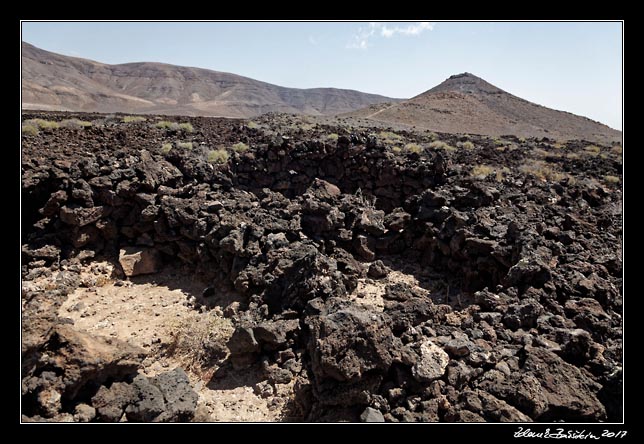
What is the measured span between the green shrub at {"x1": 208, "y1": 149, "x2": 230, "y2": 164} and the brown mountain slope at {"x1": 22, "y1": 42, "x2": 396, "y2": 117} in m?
54.1

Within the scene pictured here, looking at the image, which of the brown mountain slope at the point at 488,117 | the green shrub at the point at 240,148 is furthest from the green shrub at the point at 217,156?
the brown mountain slope at the point at 488,117

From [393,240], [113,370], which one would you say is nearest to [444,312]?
[393,240]

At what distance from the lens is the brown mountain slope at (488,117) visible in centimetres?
3953

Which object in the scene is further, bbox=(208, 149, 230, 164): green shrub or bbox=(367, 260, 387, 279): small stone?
bbox=(208, 149, 230, 164): green shrub

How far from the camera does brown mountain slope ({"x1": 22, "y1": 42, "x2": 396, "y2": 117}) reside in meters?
62.6

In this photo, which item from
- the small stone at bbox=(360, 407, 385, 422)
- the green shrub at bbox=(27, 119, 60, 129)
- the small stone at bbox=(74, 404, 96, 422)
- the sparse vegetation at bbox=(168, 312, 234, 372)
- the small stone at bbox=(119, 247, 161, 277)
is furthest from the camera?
the green shrub at bbox=(27, 119, 60, 129)

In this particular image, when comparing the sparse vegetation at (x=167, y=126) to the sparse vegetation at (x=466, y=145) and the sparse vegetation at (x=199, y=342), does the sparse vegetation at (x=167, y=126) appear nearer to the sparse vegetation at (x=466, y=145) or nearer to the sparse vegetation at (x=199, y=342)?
the sparse vegetation at (x=199, y=342)

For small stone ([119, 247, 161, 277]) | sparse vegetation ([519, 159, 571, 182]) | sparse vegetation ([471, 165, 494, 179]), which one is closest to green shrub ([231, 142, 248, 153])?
small stone ([119, 247, 161, 277])

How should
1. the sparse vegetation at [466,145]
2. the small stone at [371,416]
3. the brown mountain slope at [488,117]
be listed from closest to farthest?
the small stone at [371,416], the sparse vegetation at [466,145], the brown mountain slope at [488,117]

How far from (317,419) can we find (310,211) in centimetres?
567

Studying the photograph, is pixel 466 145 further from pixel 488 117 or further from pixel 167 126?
pixel 488 117

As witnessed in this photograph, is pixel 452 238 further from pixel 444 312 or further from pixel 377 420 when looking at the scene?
pixel 377 420

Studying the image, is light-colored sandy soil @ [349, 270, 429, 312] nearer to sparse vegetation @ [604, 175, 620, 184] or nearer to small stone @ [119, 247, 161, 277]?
small stone @ [119, 247, 161, 277]

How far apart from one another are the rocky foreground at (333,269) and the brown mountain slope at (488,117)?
1078 inches
